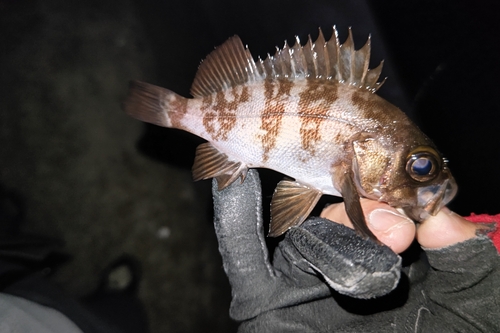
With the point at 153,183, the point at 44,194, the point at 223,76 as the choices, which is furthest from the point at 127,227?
the point at 223,76

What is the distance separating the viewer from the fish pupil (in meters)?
0.97

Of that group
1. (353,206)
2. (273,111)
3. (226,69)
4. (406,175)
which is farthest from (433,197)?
(226,69)

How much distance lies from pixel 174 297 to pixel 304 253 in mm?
1414

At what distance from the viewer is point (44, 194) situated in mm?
Result: 2025

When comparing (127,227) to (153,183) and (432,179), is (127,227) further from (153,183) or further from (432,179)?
(432,179)

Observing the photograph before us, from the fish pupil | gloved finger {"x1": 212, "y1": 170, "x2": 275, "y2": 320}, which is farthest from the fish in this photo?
gloved finger {"x1": 212, "y1": 170, "x2": 275, "y2": 320}

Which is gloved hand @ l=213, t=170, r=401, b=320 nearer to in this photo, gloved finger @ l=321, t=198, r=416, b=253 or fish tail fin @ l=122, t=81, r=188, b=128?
gloved finger @ l=321, t=198, r=416, b=253

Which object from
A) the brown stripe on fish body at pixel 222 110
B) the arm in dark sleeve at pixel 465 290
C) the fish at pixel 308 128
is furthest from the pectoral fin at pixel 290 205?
the arm in dark sleeve at pixel 465 290

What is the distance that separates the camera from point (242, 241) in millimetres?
1323

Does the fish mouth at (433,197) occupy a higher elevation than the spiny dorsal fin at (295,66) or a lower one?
lower

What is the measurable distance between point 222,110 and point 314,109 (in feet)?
1.11

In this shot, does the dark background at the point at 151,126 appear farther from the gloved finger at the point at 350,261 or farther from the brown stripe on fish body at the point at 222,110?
the gloved finger at the point at 350,261

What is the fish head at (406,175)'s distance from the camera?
99 cm

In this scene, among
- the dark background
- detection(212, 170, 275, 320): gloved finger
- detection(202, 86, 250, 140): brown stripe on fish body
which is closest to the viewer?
detection(202, 86, 250, 140): brown stripe on fish body
